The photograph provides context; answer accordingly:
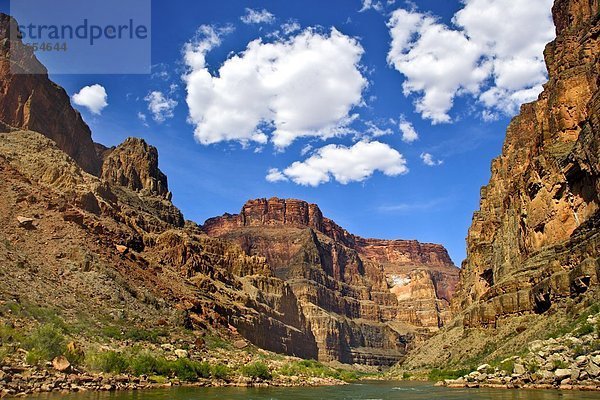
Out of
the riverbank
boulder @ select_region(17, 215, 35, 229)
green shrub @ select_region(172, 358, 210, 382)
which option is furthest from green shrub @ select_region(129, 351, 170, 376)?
boulder @ select_region(17, 215, 35, 229)

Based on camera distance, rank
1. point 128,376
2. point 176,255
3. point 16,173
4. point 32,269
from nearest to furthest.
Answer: point 128,376 → point 32,269 → point 16,173 → point 176,255

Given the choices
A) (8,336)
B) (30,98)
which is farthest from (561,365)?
(30,98)

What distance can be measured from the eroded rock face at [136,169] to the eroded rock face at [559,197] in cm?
9166

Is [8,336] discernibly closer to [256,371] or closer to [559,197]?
[256,371]

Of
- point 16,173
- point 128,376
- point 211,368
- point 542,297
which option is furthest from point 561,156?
point 16,173

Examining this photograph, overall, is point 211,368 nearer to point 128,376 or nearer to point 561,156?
point 128,376

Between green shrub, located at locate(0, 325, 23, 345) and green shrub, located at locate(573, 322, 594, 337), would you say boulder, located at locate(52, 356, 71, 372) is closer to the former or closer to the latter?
green shrub, located at locate(0, 325, 23, 345)

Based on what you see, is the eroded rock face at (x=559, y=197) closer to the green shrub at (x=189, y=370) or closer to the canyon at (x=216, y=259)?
the canyon at (x=216, y=259)

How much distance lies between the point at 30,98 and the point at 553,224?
313ft

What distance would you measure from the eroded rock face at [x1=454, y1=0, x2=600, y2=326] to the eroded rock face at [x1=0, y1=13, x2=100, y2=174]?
8083cm

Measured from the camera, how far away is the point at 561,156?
233 ft

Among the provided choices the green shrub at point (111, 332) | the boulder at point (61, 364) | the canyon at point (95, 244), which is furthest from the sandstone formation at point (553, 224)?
the boulder at point (61, 364)

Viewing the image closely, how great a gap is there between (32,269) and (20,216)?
1207cm

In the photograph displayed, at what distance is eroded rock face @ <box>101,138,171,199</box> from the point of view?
146250mm
